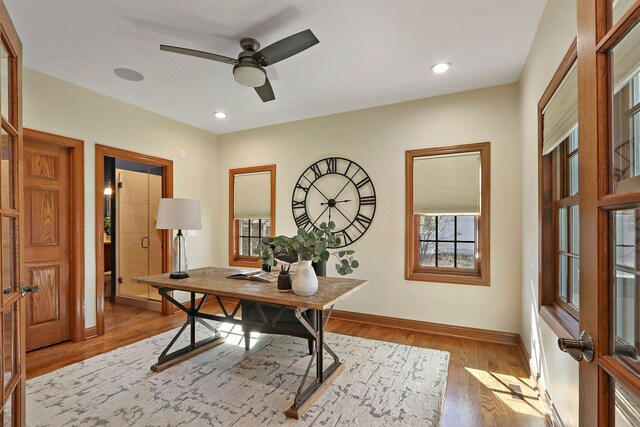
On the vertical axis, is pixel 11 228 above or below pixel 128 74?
below

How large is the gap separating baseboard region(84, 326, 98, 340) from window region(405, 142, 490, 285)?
3.48 meters

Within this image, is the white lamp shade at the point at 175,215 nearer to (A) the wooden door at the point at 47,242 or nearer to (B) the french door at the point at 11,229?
(B) the french door at the point at 11,229

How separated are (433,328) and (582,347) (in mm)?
2879

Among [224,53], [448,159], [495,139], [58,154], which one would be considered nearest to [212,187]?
[58,154]

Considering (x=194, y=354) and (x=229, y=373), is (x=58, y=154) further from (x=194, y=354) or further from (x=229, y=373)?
(x=229, y=373)

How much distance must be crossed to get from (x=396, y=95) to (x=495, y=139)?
3.73ft

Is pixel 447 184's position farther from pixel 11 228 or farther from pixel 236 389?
pixel 11 228

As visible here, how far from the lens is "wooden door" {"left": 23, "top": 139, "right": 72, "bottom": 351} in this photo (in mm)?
2975

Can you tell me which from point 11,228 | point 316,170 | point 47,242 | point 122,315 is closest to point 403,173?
point 316,170

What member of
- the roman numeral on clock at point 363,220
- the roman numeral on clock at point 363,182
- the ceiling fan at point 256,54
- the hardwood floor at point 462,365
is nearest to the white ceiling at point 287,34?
the ceiling fan at point 256,54

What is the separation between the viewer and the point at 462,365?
2670mm

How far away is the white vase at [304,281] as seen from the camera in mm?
2039

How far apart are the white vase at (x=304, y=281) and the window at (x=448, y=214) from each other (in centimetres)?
184

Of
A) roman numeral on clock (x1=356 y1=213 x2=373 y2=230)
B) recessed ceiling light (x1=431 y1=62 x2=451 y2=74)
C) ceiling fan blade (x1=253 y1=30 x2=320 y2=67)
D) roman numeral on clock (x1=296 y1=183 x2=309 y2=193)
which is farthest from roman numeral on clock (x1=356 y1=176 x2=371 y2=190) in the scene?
ceiling fan blade (x1=253 y1=30 x2=320 y2=67)
